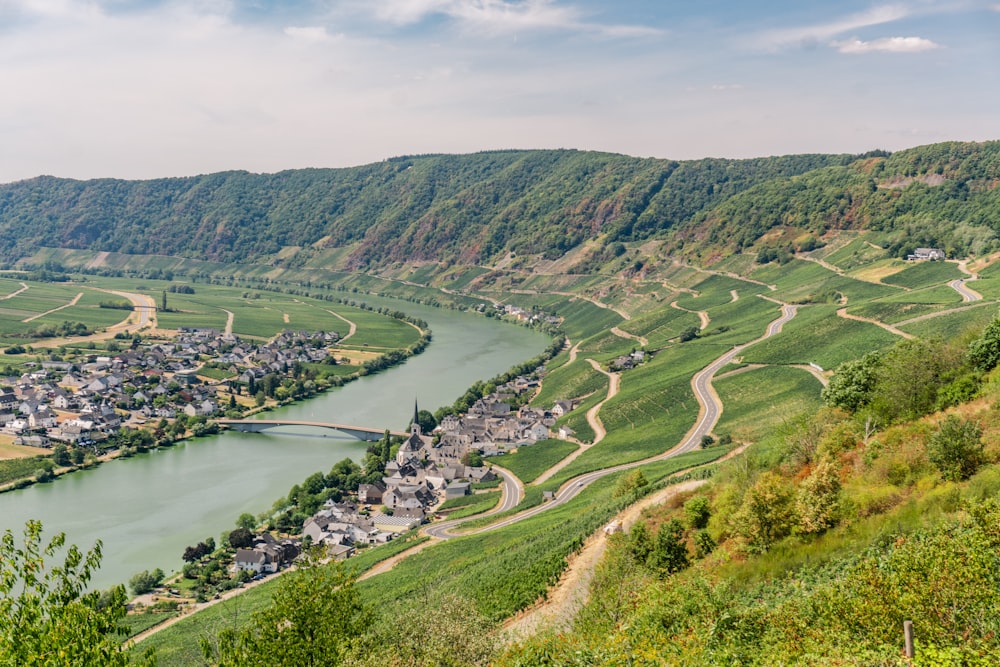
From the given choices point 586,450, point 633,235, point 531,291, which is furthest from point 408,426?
point 633,235

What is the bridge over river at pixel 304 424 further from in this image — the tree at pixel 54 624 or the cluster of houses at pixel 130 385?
the tree at pixel 54 624

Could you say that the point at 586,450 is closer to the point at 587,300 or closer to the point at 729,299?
the point at 729,299

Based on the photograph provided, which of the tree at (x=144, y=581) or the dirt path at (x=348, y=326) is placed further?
the dirt path at (x=348, y=326)

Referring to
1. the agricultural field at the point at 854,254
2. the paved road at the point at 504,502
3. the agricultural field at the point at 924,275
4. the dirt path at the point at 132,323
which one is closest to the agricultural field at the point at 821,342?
the agricultural field at the point at 924,275

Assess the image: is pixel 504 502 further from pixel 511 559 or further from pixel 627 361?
pixel 627 361

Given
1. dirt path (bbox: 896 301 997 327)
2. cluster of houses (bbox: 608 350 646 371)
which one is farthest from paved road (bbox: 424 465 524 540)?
dirt path (bbox: 896 301 997 327)
